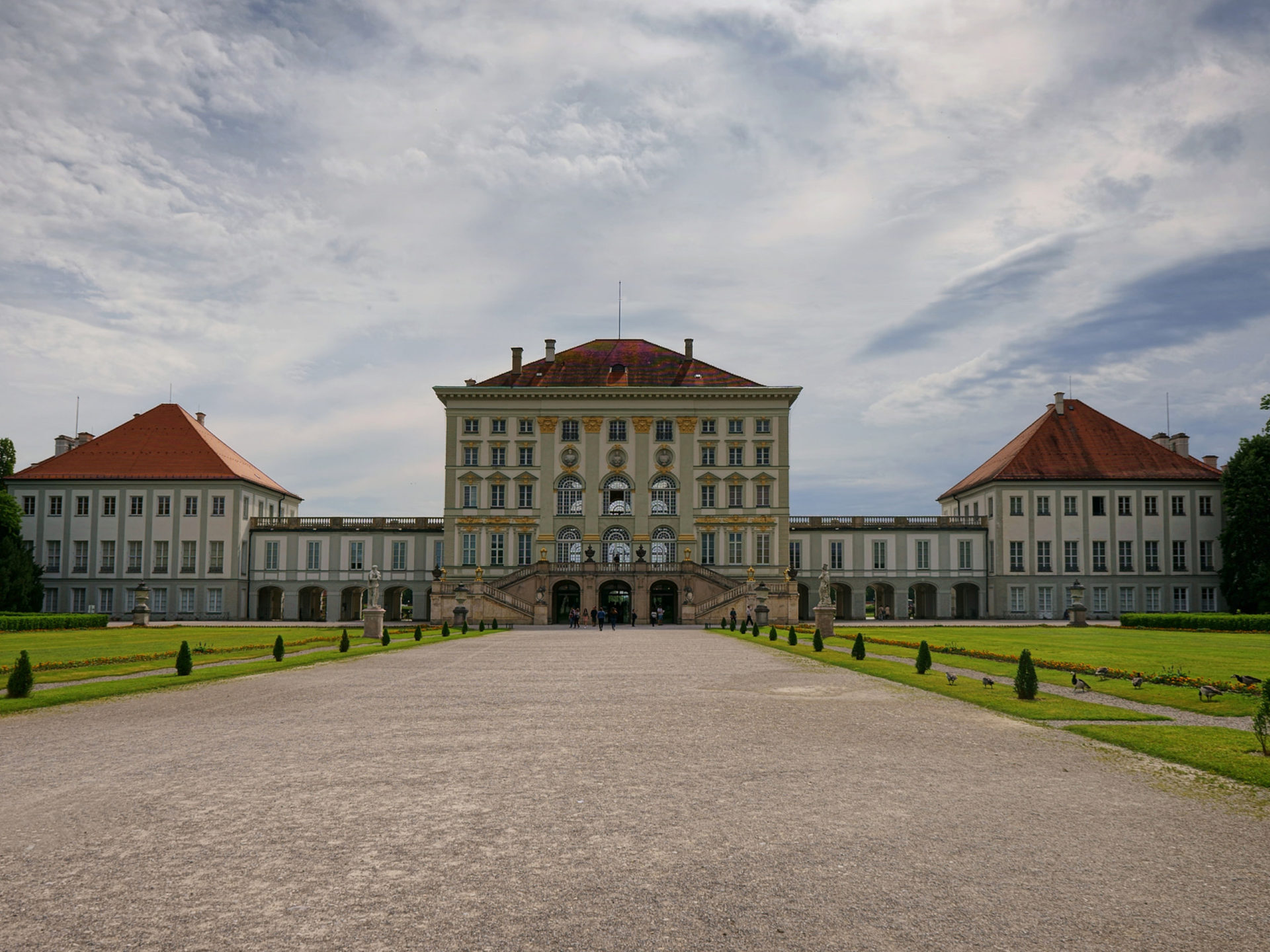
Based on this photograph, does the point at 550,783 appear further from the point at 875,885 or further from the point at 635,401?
the point at 635,401

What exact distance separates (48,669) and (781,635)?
30064mm

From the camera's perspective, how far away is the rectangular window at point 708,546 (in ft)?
229

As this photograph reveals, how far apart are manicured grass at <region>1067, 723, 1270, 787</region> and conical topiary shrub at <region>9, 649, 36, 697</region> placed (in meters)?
18.1

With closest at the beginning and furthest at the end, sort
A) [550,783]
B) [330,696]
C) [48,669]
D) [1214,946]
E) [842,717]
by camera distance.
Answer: [1214,946] < [550,783] < [842,717] < [330,696] < [48,669]

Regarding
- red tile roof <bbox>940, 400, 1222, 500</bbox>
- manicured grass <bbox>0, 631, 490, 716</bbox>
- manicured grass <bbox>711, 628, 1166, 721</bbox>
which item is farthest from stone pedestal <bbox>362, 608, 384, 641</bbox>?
red tile roof <bbox>940, 400, 1222, 500</bbox>

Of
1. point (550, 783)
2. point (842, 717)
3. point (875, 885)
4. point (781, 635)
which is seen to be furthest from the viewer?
point (781, 635)

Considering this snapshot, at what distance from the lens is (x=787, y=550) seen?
6950 cm

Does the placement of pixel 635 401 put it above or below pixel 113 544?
above

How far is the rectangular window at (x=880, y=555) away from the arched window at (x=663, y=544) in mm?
14790

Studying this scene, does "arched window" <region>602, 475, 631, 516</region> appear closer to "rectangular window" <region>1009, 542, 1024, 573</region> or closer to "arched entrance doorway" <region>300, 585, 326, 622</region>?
"arched entrance doorway" <region>300, 585, 326, 622</region>

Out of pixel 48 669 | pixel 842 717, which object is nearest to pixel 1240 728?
pixel 842 717

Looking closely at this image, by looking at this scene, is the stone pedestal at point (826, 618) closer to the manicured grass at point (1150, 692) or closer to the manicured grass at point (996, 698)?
the manicured grass at point (996, 698)

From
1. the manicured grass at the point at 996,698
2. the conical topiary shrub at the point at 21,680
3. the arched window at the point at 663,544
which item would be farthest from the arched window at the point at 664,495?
the conical topiary shrub at the point at 21,680

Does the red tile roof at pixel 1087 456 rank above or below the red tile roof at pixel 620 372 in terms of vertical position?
below
